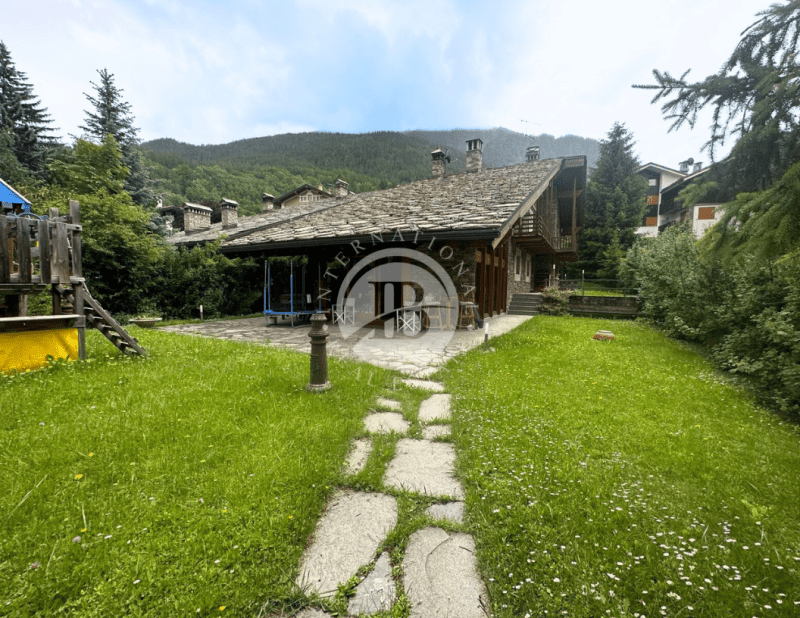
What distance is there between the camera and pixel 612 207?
2778cm

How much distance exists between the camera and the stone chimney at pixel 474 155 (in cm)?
1641

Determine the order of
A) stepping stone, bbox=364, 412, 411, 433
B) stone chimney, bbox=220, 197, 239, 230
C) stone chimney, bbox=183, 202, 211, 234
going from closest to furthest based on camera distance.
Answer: stepping stone, bbox=364, 412, 411, 433
stone chimney, bbox=220, 197, 239, 230
stone chimney, bbox=183, 202, 211, 234

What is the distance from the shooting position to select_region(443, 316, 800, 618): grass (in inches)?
59.2

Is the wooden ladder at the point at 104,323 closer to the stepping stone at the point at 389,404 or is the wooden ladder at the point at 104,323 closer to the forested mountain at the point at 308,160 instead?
the stepping stone at the point at 389,404

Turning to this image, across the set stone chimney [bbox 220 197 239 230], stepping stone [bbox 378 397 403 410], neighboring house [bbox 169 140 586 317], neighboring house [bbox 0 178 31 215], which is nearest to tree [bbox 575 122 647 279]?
neighboring house [bbox 169 140 586 317]

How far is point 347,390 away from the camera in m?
4.02

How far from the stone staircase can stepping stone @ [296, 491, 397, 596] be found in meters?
12.2

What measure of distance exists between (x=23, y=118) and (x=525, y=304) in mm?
26350

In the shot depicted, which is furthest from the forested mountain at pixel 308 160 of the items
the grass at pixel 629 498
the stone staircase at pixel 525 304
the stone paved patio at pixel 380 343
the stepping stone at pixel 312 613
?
the stepping stone at pixel 312 613

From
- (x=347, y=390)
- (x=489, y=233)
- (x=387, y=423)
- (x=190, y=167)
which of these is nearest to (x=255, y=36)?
(x=489, y=233)

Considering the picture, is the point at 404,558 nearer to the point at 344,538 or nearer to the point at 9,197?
the point at 344,538

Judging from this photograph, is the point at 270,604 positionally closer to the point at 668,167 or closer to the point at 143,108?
the point at 143,108

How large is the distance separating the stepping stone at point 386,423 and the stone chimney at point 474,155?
50.6 ft

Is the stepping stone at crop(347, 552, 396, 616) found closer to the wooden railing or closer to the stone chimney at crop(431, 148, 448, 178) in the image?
the wooden railing
